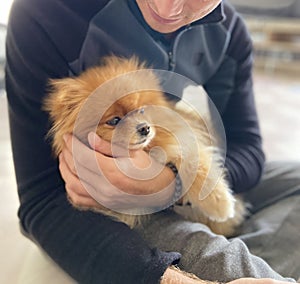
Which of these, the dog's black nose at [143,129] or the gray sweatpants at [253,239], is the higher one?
the dog's black nose at [143,129]

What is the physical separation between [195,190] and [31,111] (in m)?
0.34

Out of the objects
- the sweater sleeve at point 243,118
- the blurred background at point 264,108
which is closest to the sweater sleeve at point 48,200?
the blurred background at point 264,108

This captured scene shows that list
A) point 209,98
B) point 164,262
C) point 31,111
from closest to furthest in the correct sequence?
point 164,262 → point 31,111 → point 209,98

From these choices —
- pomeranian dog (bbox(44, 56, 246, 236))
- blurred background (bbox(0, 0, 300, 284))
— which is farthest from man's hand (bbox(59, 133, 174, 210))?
blurred background (bbox(0, 0, 300, 284))

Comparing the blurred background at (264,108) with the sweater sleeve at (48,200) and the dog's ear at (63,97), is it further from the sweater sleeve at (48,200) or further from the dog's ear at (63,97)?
the dog's ear at (63,97)

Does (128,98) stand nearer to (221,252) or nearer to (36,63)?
(36,63)

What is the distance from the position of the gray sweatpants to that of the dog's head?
165 mm

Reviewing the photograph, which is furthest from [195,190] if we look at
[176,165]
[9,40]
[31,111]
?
[9,40]

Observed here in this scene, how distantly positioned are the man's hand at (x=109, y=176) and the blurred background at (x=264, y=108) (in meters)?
0.18

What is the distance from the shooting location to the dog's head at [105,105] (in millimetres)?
773

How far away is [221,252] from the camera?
2.53 feet

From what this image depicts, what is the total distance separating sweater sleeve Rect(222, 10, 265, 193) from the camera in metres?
1.05

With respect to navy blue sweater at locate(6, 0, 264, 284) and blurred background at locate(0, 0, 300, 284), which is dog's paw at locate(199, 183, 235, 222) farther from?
blurred background at locate(0, 0, 300, 284)

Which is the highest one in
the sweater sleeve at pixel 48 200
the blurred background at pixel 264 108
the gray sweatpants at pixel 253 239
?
the sweater sleeve at pixel 48 200
